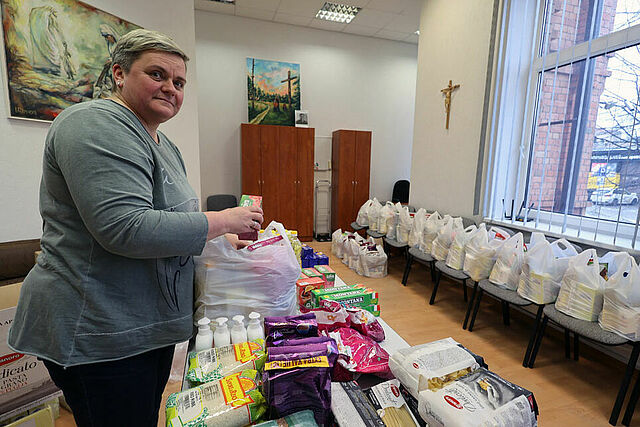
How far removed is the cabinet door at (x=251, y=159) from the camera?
4.93m

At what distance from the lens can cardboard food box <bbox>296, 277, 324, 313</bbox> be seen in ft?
4.68

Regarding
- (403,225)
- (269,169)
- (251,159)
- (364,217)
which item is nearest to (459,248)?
(403,225)

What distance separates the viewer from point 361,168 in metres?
5.53

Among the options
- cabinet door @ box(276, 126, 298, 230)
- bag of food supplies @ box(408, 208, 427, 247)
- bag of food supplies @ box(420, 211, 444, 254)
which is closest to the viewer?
bag of food supplies @ box(420, 211, 444, 254)

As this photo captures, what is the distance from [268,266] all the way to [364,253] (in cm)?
284

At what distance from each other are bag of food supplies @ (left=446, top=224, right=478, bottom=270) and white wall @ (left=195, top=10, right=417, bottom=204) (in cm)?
336

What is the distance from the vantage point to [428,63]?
159 inches

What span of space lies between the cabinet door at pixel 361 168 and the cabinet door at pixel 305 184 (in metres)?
0.81

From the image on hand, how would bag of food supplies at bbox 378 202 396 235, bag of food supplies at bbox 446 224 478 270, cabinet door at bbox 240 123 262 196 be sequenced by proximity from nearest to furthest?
bag of food supplies at bbox 446 224 478 270
bag of food supplies at bbox 378 202 396 235
cabinet door at bbox 240 123 262 196

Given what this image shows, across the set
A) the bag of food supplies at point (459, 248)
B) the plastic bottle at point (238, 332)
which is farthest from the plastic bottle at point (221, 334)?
the bag of food supplies at point (459, 248)

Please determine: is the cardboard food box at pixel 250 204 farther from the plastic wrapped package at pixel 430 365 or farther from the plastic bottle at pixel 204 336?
the plastic wrapped package at pixel 430 365

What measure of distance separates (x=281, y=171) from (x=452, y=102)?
2790 millimetres

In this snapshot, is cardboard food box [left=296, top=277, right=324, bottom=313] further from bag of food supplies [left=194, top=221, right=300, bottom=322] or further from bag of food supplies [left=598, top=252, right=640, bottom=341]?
bag of food supplies [left=598, top=252, right=640, bottom=341]

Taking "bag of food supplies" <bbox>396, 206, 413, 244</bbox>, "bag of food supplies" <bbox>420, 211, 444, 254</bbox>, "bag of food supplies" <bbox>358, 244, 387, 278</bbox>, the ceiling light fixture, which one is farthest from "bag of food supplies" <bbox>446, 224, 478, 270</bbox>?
the ceiling light fixture
